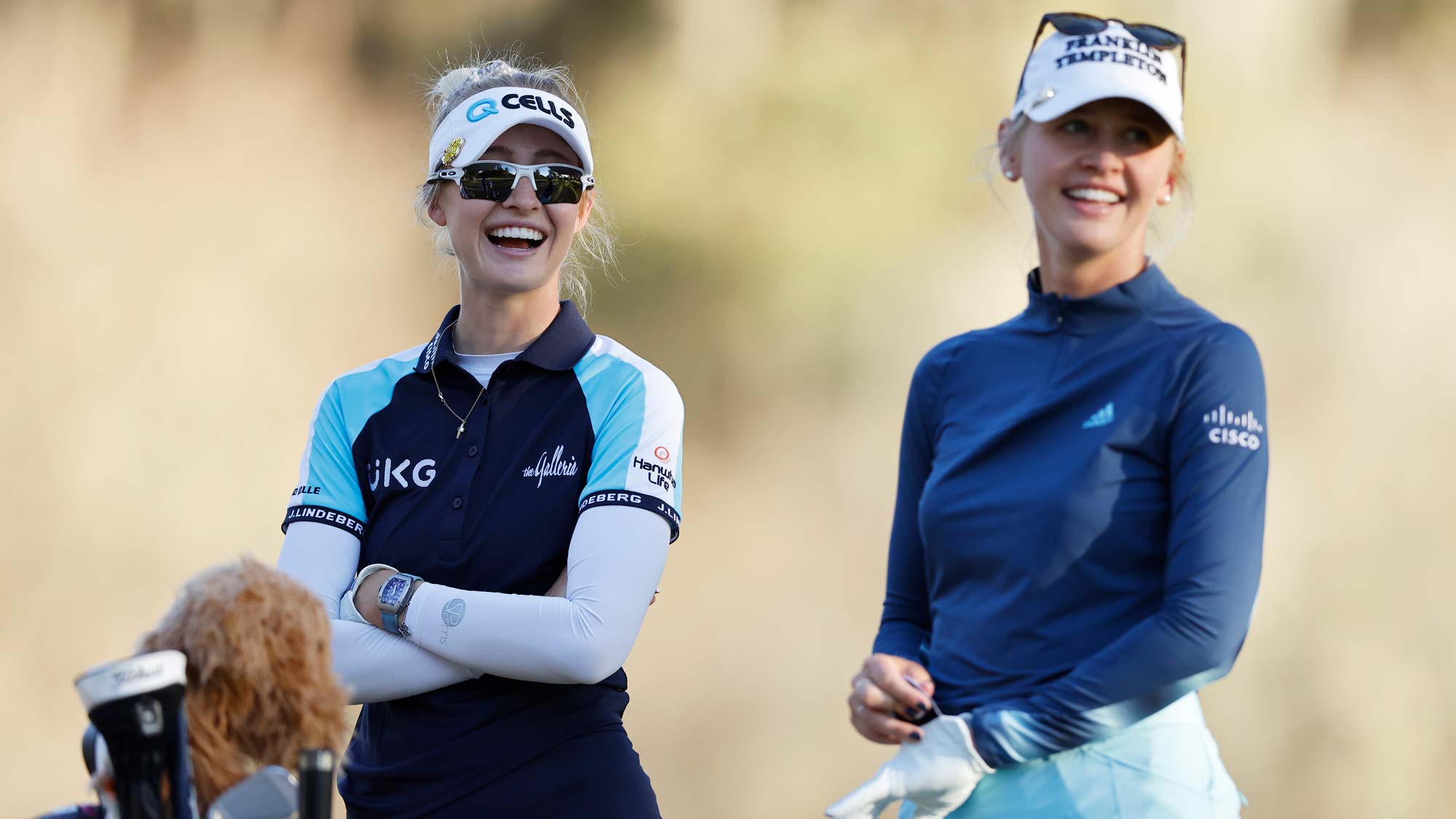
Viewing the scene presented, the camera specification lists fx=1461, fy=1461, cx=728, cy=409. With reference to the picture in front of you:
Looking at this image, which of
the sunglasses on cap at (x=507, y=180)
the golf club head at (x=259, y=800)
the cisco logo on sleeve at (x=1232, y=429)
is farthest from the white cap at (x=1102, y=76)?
the golf club head at (x=259, y=800)

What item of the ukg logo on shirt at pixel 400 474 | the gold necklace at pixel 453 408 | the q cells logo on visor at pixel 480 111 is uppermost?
the q cells logo on visor at pixel 480 111

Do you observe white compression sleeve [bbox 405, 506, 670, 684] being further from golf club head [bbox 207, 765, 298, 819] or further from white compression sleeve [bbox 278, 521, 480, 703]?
golf club head [bbox 207, 765, 298, 819]

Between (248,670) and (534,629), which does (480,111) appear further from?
(248,670)

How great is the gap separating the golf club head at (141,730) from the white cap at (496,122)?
1.21 meters

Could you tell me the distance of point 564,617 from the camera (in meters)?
1.98

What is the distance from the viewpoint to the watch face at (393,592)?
6.70 ft

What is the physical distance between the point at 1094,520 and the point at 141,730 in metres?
0.99

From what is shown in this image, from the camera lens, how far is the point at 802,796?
165 inches

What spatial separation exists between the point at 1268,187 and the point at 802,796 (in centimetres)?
213

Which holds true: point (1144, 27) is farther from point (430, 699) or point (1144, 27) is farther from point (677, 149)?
point (677, 149)

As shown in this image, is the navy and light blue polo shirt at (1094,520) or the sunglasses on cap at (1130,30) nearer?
the navy and light blue polo shirt at (1094,520)

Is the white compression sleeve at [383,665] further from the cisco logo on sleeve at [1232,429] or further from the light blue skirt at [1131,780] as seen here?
the cisco logo on sleeve at [1232,429]

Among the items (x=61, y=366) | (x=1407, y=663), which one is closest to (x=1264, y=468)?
(x=1407, y=663)

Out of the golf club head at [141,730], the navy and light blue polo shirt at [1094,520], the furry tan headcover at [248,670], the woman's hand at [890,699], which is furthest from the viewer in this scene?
the woman's hand at [890,699]
